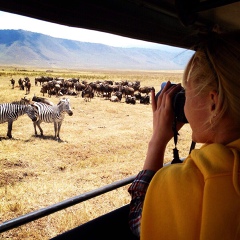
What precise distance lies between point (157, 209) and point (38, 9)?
87cm

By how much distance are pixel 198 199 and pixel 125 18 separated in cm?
102

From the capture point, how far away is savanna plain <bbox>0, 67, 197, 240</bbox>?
17.0 ft

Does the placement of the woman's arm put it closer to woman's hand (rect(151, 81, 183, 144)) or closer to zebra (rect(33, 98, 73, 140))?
woman's hand (rect(151, 81, 183, 144))

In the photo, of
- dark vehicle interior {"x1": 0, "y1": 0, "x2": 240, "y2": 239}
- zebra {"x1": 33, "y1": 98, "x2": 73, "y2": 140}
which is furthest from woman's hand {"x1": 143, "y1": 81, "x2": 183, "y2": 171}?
zebra {"x1": 33, "y1": 98, "x2": 73, "y2": 140}

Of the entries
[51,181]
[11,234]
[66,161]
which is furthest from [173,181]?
[66,161]

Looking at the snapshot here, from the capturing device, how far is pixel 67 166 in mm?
8023

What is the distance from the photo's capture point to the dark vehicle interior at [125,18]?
1.16 meters

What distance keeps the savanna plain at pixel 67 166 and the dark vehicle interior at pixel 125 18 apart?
10.8 ft

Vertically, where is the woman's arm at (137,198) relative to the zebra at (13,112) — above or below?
above

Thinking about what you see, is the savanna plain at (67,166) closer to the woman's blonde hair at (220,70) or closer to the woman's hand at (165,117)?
the woman's hand at (165,117)

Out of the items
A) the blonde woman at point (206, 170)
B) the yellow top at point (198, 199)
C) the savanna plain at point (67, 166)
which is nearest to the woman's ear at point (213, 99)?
the blonde woman at point (206, 170)

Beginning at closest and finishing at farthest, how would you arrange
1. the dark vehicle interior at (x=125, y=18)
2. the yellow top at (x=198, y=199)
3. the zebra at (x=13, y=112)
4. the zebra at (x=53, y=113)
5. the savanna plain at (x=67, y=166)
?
the yellow top at (x=198, y=199) → the dark vehicle interior at (x=125, y=18) → the savanna plain at (x=67, y=166) → the zebra at (x=13, y=112) → the zebra at (x=53, y=113)

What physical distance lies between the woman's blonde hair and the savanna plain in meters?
4.41

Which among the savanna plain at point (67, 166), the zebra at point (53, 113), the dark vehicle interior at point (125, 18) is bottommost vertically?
the savanna plain at point (67, 166)
